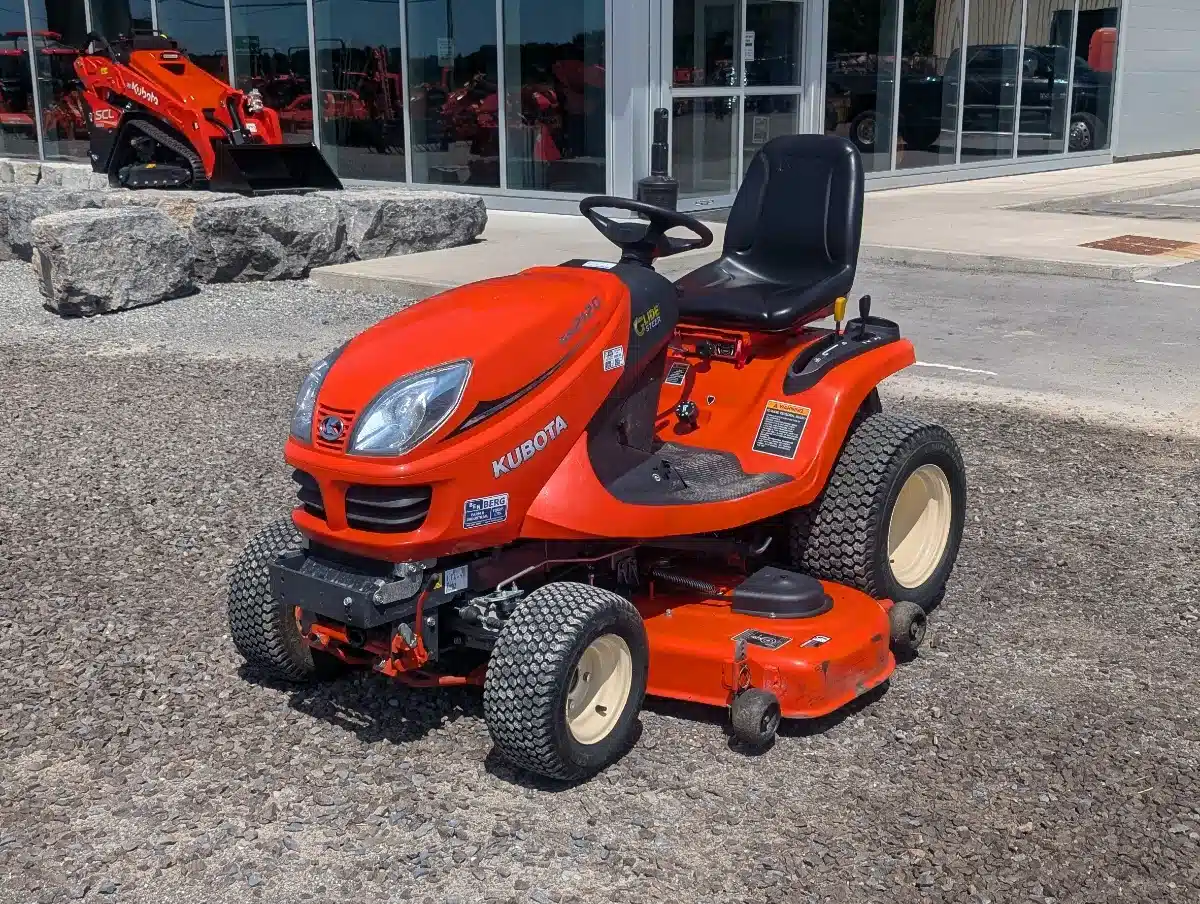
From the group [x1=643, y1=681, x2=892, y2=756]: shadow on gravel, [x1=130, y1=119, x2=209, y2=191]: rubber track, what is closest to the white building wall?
[x1=130, y1=119, x2=209, y2=191]: rubber track

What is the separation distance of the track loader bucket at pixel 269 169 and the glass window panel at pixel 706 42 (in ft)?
12.0

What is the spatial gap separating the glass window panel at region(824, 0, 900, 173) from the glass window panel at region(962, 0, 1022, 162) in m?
1.78

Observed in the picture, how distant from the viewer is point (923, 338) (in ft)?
27.8

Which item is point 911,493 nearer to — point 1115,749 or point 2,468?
point 1115,749

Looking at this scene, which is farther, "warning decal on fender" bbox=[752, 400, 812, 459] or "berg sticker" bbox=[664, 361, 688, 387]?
"berg sticker" bbox=[664, 361, 688, 387]

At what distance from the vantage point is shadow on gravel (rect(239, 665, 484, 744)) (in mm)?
3633

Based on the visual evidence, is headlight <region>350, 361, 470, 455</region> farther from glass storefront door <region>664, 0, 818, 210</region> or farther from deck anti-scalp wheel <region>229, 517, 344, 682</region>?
glass storefront door <region>664, 0, 818, 210</region>

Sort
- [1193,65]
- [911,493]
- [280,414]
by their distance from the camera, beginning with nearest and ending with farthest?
[911,493]
[280,414]
[1193,65]

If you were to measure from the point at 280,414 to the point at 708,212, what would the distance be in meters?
8.25

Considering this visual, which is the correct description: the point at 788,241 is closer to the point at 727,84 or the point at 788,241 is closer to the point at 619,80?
the point at 619,80

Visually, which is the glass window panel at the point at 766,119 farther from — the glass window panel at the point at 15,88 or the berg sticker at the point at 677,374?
the glass window panel at the point at 15,88

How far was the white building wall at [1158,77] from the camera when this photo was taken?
20.7 m

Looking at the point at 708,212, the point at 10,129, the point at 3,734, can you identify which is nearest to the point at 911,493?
the point at 3,734

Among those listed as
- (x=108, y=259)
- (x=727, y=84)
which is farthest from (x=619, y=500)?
(x=727, y=84)
